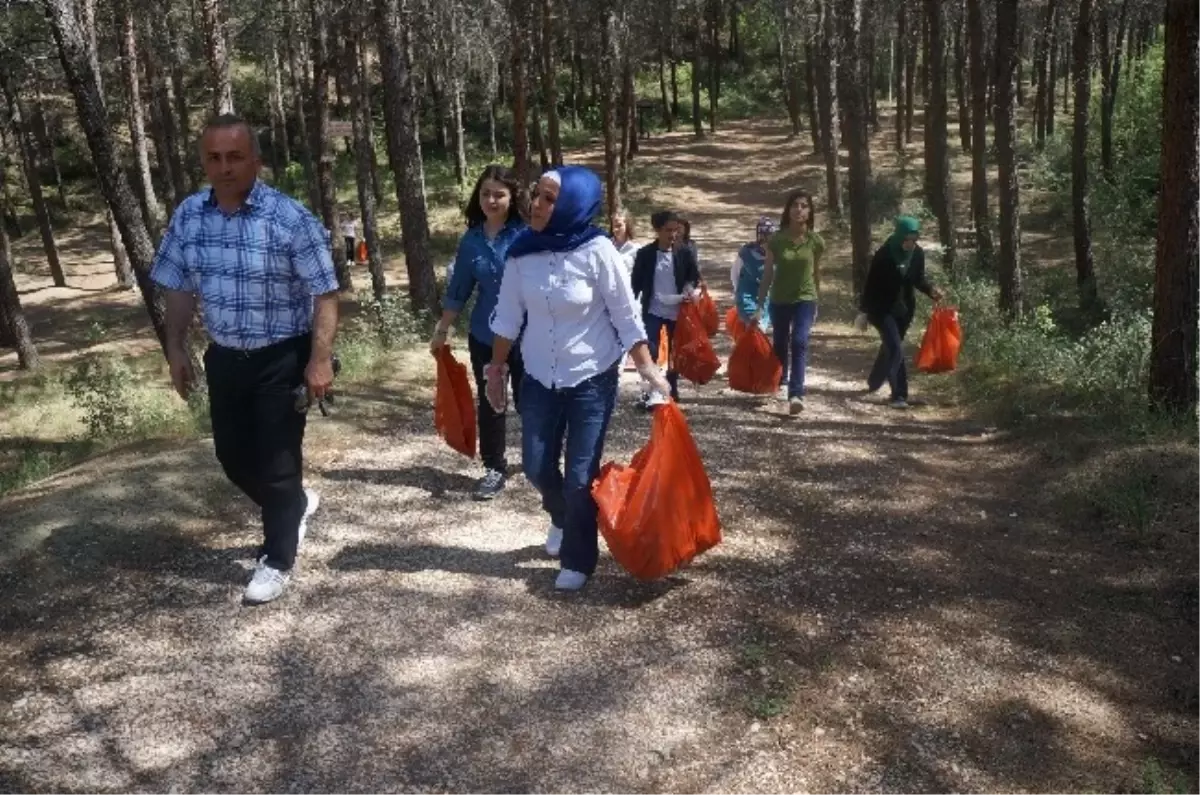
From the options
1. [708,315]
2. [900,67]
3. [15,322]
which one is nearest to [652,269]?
[708,315]

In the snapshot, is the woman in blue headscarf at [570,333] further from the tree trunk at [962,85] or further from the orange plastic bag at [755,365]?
the tree trunk at [962,85]

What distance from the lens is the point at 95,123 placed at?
1057 cm

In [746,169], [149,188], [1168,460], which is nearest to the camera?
[1168,460]

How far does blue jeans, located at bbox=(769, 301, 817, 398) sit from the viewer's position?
891 centimetres

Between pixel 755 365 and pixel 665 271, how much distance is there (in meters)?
1.36

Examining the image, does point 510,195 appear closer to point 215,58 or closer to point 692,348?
point 692,348

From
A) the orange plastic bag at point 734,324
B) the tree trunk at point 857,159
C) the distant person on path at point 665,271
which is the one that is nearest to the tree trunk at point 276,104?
the tree trunk at point 857,159

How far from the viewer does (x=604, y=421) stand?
15.7 ft

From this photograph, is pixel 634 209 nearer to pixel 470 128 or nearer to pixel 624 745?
pixel 470 128

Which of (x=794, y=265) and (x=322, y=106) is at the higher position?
(x=322, y=106)

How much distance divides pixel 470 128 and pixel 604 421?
47181mm

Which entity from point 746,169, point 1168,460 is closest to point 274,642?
point 1168,460

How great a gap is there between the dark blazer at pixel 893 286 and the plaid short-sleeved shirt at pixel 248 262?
5936 millimetres

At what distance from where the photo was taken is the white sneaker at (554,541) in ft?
17.8
